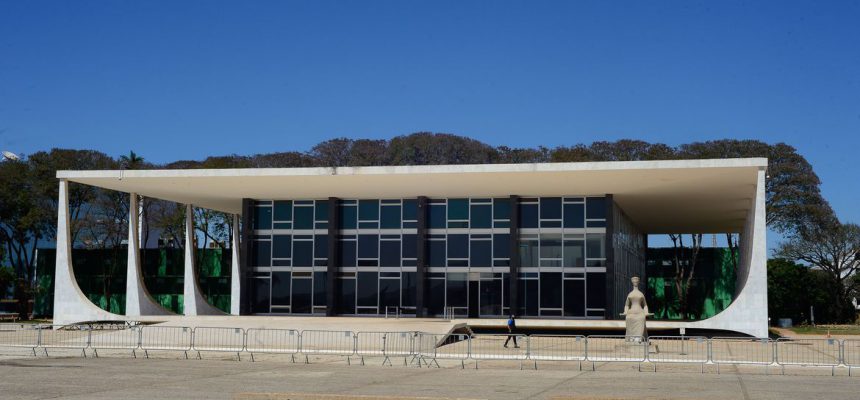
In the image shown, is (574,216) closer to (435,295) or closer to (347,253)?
(435,295)

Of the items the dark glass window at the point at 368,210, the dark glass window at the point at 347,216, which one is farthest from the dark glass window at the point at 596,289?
the dark glass window at the point at 347,216

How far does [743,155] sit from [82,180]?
40.9m

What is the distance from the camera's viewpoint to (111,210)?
6531 centimetres

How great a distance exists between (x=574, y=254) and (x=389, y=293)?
8907mm

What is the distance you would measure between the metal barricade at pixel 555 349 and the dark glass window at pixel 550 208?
32.6 feet

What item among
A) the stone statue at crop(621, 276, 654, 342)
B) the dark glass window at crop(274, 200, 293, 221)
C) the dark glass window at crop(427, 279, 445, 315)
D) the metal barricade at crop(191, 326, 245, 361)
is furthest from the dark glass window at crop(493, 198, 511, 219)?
the metal barricade at crop(191, 326, 245, 361)

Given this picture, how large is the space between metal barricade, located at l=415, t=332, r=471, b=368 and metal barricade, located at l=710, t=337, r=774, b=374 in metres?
7.12

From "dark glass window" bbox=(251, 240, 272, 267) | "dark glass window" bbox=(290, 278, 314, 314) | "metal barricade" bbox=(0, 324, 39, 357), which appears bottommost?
"metal barricade" bbox=(0, 324, 39, 357)

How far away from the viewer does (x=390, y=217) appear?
43.5 m

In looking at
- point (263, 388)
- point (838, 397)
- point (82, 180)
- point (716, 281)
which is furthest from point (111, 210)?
point (838, 397)

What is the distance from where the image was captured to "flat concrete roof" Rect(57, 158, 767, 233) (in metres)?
35.2

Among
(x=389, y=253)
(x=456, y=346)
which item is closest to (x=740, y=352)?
(x=456, y=346)

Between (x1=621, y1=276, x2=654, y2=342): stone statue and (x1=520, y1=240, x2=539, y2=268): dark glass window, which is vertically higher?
(x1=520, y1=240, x2=539, y2=268): dark glass window

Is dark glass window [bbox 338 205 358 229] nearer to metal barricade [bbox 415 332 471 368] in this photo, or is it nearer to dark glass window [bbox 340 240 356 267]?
dark glass window [bbox 340 240 356 267]
